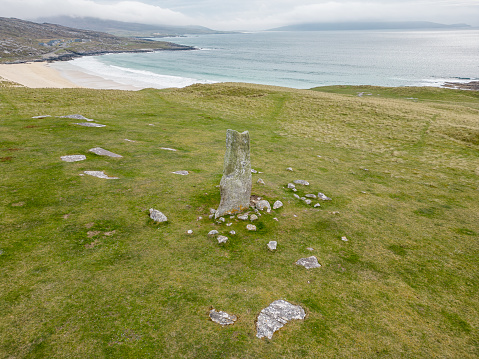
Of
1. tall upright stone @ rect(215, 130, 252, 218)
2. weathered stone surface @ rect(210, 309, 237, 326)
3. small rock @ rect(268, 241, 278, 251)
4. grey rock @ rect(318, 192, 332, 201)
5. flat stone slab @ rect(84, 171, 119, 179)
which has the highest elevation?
tall upright stone @ rect(215, 130, 252, 218)

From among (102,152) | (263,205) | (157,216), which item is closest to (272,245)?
(263,205)

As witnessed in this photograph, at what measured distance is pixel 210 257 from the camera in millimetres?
13664

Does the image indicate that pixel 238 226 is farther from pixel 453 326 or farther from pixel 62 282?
pixel 453 326

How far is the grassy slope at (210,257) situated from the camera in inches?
380

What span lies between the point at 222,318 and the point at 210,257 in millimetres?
3731

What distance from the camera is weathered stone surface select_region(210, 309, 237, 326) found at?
10172 millimetres

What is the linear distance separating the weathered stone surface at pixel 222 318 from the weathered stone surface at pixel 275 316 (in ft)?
3.39

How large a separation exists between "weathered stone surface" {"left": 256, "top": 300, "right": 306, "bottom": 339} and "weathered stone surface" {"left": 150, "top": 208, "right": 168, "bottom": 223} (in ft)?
27.7

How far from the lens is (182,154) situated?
29.3 m

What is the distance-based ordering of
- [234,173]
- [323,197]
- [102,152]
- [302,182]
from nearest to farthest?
[234,173] → [323,197] → [302,182] → [102,152]

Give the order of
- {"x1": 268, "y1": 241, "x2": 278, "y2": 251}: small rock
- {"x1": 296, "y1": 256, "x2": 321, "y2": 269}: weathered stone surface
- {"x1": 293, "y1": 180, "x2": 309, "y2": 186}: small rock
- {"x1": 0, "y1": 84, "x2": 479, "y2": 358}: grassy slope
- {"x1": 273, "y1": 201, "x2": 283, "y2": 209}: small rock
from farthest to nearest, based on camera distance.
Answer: {"x1": 293, "y1": 180, "x2": 309, "y2": 186}: small rock
{"x1": 273, "y1": 201, "x2": 283, "y2": 209}: small rock
{"x1": 268, "y1": 241, "x2": 278, "y2": 251}: small rock
{"x1": 296, "y1": 256, "x2": 321, "y2": 269}: weathered stone surface
{"x1": 0, "y1": 84, "x2": 479, "y2": 358}: grassy slope

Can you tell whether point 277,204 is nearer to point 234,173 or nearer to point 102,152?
point 234,173

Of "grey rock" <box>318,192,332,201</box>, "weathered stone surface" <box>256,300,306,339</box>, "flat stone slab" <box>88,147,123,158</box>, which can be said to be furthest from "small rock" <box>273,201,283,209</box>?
"flat stone slab" <box>88,147,123,158</box>

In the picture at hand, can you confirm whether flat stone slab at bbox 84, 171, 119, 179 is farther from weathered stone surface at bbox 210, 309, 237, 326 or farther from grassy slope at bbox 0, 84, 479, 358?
weathered stone surface at bbox 210, 309, 237, 326
